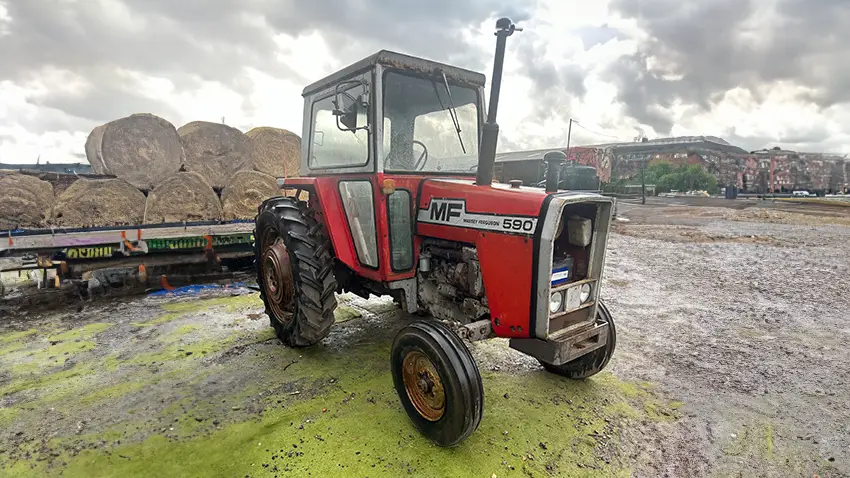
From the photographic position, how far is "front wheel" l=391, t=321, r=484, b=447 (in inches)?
87.0

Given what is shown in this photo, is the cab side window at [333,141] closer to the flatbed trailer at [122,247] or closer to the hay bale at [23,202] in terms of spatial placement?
the flatbed trailer at [122,247]

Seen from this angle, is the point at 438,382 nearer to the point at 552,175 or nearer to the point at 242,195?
the point at 552,175

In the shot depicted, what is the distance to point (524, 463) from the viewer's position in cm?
228

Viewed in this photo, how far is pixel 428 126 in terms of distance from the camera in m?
3.24

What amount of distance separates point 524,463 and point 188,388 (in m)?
2.22

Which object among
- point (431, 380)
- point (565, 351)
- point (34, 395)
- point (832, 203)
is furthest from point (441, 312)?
point (832, 203)

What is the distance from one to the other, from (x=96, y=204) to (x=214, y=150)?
1808 millimetres

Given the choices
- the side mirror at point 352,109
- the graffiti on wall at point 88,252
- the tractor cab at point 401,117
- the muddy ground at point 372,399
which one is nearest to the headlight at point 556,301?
the muddy ground at point 372,399

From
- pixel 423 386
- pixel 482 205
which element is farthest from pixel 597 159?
pixel 423 386

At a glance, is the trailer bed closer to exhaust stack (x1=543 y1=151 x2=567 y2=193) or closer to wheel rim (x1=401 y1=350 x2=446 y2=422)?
wheel rim (x1=401 y1=350 x2=446 y2=422)

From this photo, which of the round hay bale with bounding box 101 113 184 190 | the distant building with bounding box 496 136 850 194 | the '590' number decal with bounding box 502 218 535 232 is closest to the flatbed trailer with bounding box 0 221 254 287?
the round hay bale with bounding box 101 113 184 190

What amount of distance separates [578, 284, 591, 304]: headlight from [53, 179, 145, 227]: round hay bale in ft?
19.6

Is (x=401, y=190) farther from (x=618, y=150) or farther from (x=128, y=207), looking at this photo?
(x=618, y=150)

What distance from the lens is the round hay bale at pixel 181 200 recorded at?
6.11 metres
